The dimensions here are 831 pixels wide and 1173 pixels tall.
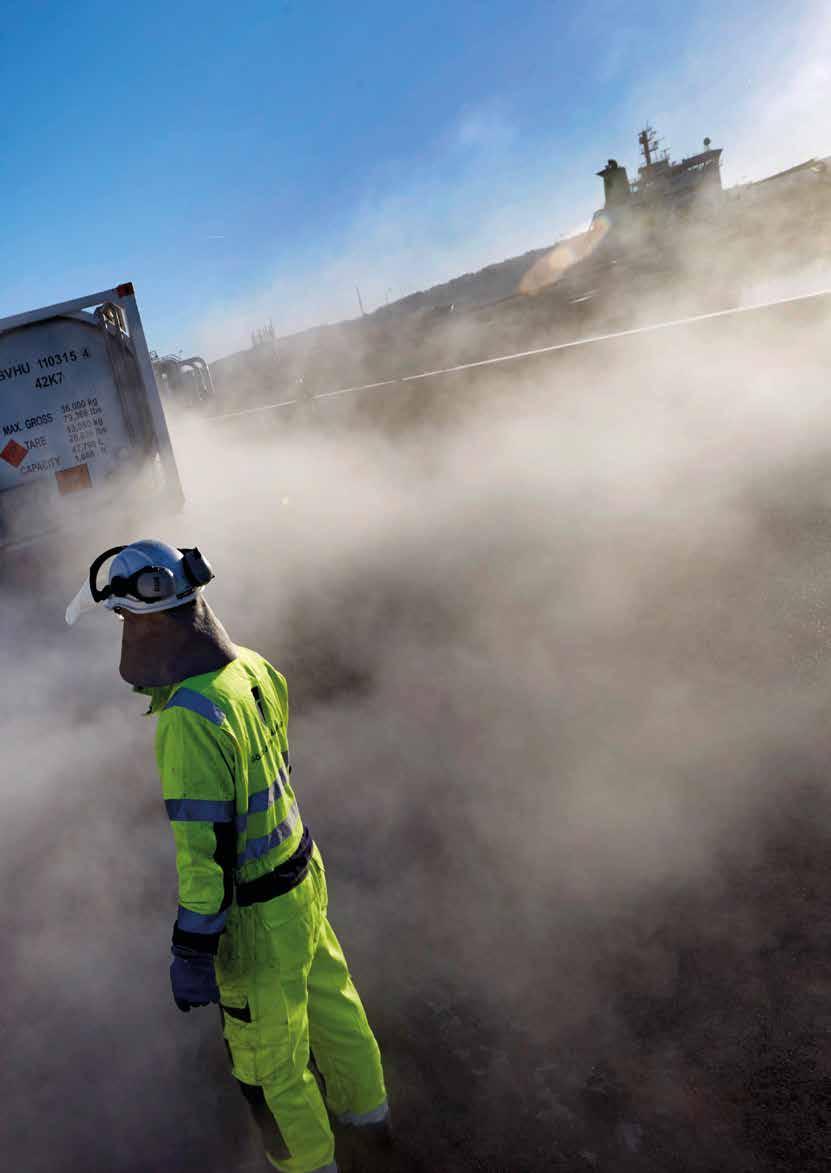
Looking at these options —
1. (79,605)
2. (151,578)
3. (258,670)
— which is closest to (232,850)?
(258,670)

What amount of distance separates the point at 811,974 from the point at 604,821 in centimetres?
99

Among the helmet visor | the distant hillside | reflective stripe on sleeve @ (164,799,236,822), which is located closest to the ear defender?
the helmet visor

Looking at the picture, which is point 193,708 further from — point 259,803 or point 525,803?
point 525,803

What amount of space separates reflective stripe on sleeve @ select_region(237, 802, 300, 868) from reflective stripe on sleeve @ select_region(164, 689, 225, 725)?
33 centimetres

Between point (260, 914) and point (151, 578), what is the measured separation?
0.85m

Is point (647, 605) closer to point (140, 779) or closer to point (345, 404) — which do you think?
point (140, 779)

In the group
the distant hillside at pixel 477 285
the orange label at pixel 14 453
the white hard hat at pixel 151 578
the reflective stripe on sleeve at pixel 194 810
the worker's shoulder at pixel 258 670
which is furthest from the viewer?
the distant hillside at pixel 477 285

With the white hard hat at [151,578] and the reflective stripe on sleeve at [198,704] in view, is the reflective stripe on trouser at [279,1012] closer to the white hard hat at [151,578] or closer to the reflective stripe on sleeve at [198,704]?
the reflective stripe on sleeve at [198,704]

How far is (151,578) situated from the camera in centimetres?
190

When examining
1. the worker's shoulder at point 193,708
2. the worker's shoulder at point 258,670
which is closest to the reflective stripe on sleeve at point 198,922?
the worker's shoulder at point 193,708

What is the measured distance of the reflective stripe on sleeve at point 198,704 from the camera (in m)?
1.82

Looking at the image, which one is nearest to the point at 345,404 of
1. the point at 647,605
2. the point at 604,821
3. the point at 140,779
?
the point at 647,605

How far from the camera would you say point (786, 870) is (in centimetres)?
289

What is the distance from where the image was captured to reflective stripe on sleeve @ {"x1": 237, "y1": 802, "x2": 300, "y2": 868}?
1.92 m
